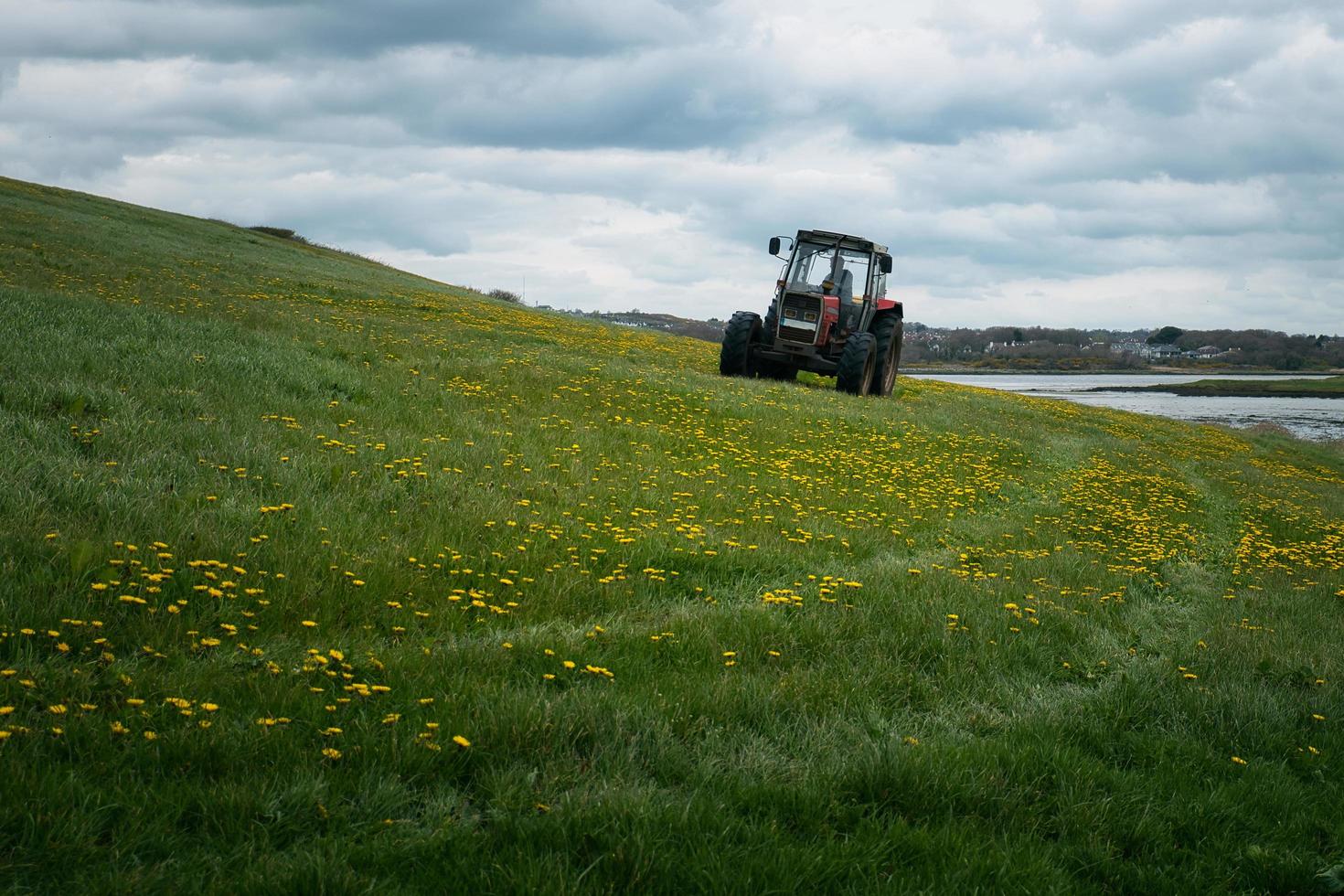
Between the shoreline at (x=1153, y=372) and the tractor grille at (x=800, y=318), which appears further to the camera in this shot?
the shoreline at (x=1153, y=372)

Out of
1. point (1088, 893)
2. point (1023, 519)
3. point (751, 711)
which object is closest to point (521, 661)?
point (751, 711)

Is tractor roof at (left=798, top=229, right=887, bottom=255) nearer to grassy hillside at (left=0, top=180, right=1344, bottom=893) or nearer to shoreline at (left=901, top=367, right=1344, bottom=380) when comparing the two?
grassy hillside at (left=0, top=180, right=1344, bottom=893)

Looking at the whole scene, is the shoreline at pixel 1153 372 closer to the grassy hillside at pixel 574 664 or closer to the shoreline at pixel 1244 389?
the shoreline at pixel 1244 389

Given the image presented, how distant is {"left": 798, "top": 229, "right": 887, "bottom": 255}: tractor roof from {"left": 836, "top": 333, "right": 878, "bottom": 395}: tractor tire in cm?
212

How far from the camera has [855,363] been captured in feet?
69.5

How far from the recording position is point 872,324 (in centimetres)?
2355

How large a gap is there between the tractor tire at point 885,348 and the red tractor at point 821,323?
36 millimetres

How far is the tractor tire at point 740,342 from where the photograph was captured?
22391 mm

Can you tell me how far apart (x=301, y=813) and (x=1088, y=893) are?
9.30ft

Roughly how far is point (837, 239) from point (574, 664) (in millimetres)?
18686

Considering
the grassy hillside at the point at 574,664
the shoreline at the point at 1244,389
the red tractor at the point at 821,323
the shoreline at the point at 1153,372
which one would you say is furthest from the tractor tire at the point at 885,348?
the shoreline at the point at 1153,372

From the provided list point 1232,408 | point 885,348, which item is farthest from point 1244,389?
point 885,348

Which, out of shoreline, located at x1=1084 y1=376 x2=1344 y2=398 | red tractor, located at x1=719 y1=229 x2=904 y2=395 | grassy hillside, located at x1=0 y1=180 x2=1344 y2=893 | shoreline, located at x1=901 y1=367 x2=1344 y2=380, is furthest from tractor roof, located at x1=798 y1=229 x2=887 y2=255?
shoreline, located at x1=901 y1=367 x2=1344 y2=380

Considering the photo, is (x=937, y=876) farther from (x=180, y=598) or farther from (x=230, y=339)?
(x=230, y=339)
